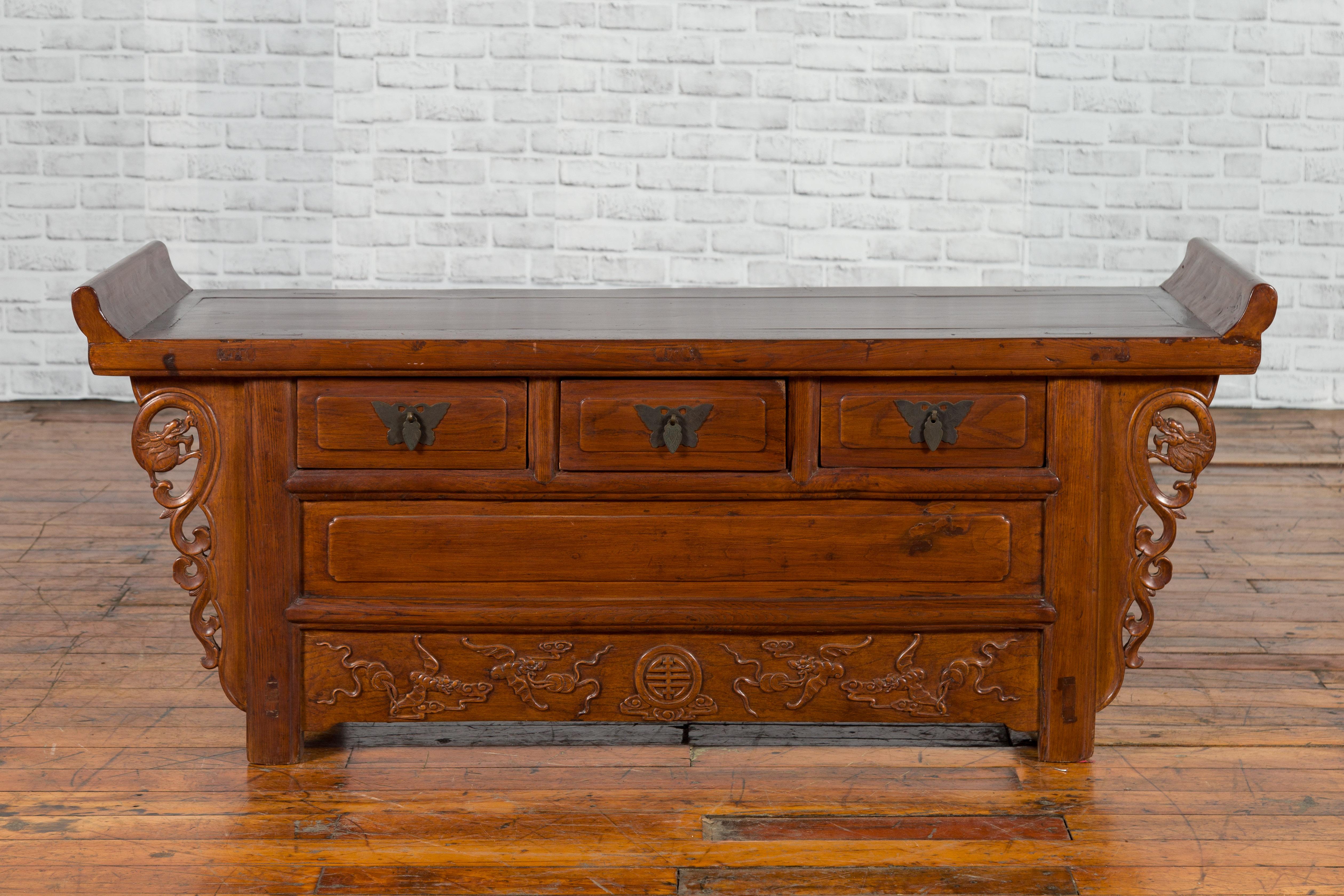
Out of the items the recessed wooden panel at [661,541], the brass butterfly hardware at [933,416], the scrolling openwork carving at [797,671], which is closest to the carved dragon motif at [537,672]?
the recessed wooden panel at [661,541]

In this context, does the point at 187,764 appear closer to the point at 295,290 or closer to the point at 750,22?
the point at 295,290

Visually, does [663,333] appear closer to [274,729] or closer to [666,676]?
[666,676]

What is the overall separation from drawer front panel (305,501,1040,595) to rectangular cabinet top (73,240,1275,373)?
0.22 m

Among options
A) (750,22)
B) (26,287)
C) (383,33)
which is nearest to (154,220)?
(26,287)

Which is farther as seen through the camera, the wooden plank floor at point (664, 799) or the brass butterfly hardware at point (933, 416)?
the brass butterfly hardware at point (933, 416)

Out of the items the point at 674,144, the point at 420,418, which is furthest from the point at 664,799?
the point at 674,144

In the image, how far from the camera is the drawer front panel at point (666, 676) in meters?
2.14

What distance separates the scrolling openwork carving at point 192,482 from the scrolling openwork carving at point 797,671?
0.76 metres

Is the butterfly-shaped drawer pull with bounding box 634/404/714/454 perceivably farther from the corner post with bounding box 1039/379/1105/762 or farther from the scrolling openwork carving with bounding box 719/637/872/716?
the corner post with bounding box 1039/379/1105/762

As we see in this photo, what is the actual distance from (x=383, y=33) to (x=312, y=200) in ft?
1.74

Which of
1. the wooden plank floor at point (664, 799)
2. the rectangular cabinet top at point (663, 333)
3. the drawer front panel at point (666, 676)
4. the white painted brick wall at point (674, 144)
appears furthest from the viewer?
the white painted brick wall at point (674, 144)

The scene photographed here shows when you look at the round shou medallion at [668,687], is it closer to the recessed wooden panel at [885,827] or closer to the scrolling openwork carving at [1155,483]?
the recessed wooden panel at [885,827]

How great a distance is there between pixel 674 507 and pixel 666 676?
26 cm

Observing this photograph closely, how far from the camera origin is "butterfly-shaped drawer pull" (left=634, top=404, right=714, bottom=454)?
6.77 feet
